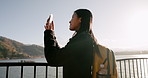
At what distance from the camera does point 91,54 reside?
1.68 metres

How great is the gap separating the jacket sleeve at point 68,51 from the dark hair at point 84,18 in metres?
0.15

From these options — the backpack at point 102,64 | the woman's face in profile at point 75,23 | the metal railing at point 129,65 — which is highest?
the woman's face in profile at point 75,23

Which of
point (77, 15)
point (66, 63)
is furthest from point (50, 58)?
point (77, 15)

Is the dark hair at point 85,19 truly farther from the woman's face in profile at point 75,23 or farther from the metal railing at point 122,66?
the metal railing at point 122,66

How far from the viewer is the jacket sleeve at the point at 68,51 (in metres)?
1.62

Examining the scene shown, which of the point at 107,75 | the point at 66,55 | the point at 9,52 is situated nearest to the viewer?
the point at 66,55

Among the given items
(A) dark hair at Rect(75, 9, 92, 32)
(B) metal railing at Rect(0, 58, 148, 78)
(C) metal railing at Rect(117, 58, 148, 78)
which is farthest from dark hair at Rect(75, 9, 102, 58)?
(C) metal railing at Rect(117, 58, 148, 78)

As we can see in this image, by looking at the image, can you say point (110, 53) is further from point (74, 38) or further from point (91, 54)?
point (74, 38)

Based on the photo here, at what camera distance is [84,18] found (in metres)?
1.84

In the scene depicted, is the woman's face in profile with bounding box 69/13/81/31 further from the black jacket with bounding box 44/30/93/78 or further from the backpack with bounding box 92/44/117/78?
the backpack with bounding box 92/44/117/78

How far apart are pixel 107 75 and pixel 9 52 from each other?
12409 cm

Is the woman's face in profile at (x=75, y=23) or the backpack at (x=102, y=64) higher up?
the woman's face in profile at (x=75, y=23)

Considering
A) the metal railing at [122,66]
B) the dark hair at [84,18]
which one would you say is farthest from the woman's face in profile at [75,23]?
the metal railing at [122,66]

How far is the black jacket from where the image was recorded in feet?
5.35
